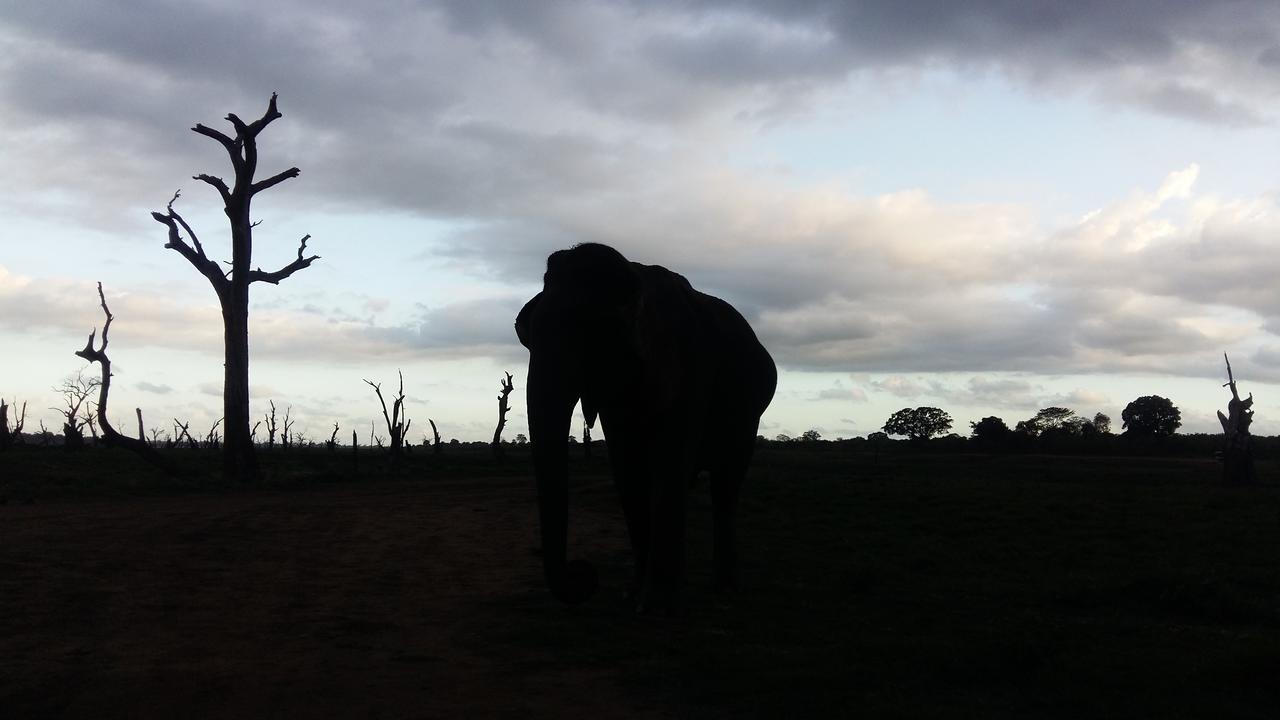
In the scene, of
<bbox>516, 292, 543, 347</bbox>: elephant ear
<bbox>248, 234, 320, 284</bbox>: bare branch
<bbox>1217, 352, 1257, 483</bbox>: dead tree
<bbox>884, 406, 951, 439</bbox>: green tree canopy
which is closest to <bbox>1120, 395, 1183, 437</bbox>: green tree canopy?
<bbox>884, 406, 951, 439</bbox>: green tree canopy

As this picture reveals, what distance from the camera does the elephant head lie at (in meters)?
6.96

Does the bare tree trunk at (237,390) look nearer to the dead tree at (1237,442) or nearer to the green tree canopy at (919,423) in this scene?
the dead tree at (1237,442)

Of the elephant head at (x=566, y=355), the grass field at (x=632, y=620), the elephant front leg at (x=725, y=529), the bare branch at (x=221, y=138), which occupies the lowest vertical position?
the grass field at (x=632, y=620)

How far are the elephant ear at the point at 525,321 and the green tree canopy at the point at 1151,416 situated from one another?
245 ft

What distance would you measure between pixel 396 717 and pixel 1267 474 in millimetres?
37159

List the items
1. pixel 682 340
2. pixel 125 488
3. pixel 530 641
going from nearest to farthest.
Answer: pixel 530 641
pixel 682 340
pixel 125 488

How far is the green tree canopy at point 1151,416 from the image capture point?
2987 inches

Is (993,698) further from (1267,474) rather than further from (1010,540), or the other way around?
(1267,474)

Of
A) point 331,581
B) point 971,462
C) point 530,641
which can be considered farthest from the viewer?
point 971,462

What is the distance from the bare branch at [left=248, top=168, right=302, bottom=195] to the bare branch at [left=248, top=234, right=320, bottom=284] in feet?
5.99

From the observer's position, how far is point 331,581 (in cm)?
995

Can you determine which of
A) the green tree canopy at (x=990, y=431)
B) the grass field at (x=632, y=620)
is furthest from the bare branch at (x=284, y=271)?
the green tree canopy at (x=990, y=431)

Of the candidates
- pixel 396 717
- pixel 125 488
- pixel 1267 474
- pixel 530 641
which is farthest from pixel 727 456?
pixel 1267 474

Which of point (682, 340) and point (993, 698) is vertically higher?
point (682, 340)
